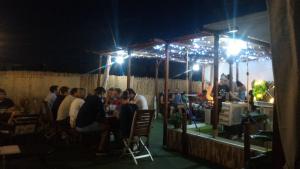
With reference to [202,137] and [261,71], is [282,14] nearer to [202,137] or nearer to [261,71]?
[202,137]

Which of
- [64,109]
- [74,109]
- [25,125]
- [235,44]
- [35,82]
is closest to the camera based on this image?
[25,125]

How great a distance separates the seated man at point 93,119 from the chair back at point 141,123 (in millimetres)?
885

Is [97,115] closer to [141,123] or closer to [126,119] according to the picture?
[126,119]

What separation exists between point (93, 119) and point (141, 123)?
1.17 m

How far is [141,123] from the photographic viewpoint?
571 centimetres

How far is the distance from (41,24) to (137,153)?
13280 millimetres

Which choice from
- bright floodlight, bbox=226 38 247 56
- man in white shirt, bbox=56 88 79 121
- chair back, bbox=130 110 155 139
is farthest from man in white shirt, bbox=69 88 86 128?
bright floodlight, bbox=226 38 247 56

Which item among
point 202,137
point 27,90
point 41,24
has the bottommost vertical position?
point 202,137

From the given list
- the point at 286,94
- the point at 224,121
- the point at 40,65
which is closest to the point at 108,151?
the point at 224,121

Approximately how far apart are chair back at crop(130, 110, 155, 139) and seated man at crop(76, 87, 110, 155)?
0.88m

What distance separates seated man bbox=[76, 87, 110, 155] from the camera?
6.06m

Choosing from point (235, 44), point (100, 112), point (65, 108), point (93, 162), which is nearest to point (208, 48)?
point (235, 44)

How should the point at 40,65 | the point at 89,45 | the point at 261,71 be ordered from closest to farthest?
the point at 40,65 → the point at 261,71 → the point at 89,45

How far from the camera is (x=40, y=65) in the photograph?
40.3 ft
